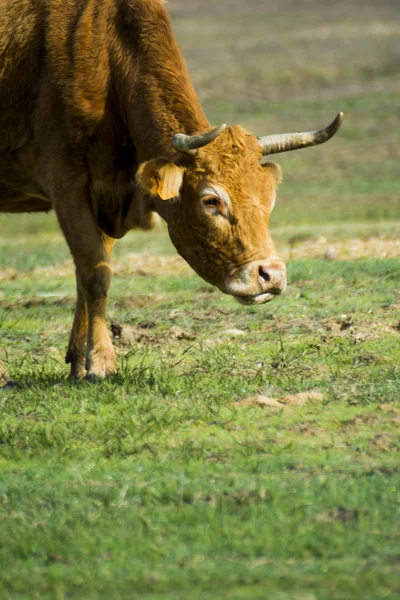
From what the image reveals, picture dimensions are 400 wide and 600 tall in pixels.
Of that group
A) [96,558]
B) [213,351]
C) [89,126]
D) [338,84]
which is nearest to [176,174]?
[89,126]

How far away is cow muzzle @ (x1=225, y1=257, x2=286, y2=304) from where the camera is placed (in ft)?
20.4

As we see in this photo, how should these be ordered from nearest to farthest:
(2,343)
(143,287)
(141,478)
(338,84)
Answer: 1. (141,478)
2. (2,343)
3. (143,287)
4. (338,84)

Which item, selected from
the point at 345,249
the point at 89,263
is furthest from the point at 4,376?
the point at 345,249

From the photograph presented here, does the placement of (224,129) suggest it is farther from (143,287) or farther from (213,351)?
(143,287)

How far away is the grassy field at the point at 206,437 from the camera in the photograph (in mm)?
4055

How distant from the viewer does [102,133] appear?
712cm

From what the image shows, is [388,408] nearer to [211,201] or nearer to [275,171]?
[211,201]

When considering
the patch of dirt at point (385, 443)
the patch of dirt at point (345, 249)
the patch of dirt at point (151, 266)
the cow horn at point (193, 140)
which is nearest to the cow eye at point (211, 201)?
the cow horn at point (193, 140)

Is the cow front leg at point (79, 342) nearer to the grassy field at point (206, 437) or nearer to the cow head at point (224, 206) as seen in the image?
the grassy field at point (206, 437)

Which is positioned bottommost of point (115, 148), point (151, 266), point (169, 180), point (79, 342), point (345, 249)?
point (151, 266)

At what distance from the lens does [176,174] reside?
661 centimetres

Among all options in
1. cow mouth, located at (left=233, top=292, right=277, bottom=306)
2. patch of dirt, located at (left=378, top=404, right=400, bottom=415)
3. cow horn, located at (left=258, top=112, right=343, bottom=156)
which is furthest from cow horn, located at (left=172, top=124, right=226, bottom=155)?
patch of dirt, located at (left=378, top=404, right=400, bottom=415)

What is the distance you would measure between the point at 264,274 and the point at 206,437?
121cm

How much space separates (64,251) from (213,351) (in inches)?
252
